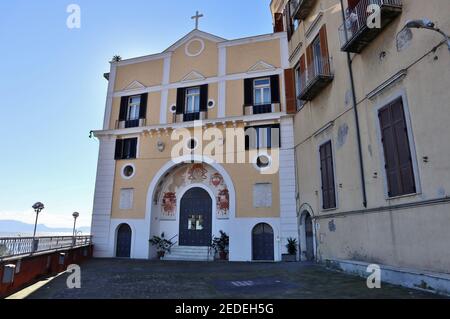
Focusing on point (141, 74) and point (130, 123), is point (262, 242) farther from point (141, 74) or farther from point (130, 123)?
point (141, 74)

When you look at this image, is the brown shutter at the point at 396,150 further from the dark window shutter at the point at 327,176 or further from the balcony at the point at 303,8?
the balcony at the point at 303,8

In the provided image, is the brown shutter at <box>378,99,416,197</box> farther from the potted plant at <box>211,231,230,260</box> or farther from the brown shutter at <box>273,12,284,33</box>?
the brown shutter at <box>273,12,284,33</box>

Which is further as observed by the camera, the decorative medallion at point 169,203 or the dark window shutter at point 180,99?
the dark window shutter at point 180,99

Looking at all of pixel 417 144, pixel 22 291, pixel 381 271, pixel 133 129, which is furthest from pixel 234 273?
pixel 133 129

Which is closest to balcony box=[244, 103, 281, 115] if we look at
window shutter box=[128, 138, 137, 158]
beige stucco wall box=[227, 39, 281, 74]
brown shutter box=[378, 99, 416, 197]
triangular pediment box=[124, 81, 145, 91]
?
beige stucco wall box=[227, 39, 281, 74]

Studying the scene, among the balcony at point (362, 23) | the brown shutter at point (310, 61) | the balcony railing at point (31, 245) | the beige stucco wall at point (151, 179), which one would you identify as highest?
the brown shutter at point (310, 61)

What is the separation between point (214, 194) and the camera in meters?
18.0

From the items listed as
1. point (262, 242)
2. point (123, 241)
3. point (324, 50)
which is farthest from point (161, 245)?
point (324, 50)

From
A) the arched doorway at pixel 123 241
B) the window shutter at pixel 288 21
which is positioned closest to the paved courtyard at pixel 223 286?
the arched doorway at pixel 123 241

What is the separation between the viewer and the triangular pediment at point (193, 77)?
750 inches

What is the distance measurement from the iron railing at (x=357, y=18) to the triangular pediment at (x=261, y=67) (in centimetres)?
673

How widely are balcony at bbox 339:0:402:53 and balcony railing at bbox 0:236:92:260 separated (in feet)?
37.2

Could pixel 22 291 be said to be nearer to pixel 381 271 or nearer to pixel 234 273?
pixel 234 273
